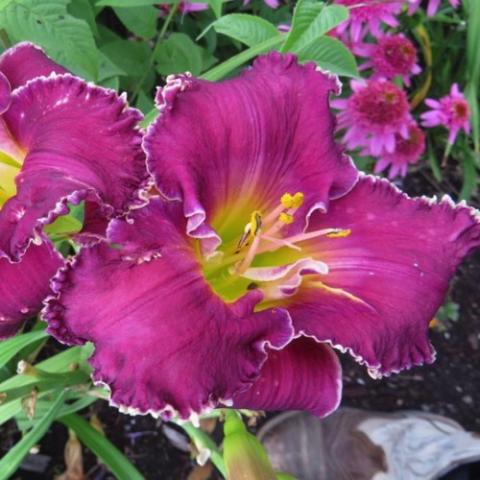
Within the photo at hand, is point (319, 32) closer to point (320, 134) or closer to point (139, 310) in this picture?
point (320, 134)

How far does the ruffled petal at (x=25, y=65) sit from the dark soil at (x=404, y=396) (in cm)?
88

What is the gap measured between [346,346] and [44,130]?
383 mm

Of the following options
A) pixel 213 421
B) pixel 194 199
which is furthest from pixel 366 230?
pixel 213 421

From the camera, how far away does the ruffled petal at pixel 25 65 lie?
0.88 meters

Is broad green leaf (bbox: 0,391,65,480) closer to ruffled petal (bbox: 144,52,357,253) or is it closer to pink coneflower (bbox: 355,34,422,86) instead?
ruffled petal (bbox: 144,52,357,253)

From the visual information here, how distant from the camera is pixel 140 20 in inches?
50.9

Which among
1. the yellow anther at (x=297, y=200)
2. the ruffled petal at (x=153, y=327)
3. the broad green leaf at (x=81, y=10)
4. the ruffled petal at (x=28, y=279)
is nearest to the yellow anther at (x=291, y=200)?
the yellow anther at (x=297, y=200)

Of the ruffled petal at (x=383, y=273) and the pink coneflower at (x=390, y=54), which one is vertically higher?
the ruffled petal at (x=383, y=273)

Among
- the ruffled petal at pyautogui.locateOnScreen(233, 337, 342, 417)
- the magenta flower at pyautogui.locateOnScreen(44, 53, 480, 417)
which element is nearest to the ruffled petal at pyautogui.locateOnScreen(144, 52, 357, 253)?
the magenta flower at pyautogui.locateOnScreen(44, 53, 480, 417)

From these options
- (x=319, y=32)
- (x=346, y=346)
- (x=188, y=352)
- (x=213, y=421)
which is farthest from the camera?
(x=213, y=421)

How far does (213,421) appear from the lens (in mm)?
1634

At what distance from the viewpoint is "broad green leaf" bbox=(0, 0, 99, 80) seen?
0.94m

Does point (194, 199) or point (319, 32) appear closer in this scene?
point (194, 199)

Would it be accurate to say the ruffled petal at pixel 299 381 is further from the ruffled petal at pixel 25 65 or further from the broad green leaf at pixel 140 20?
the broad green leaf at pixel 140 20
